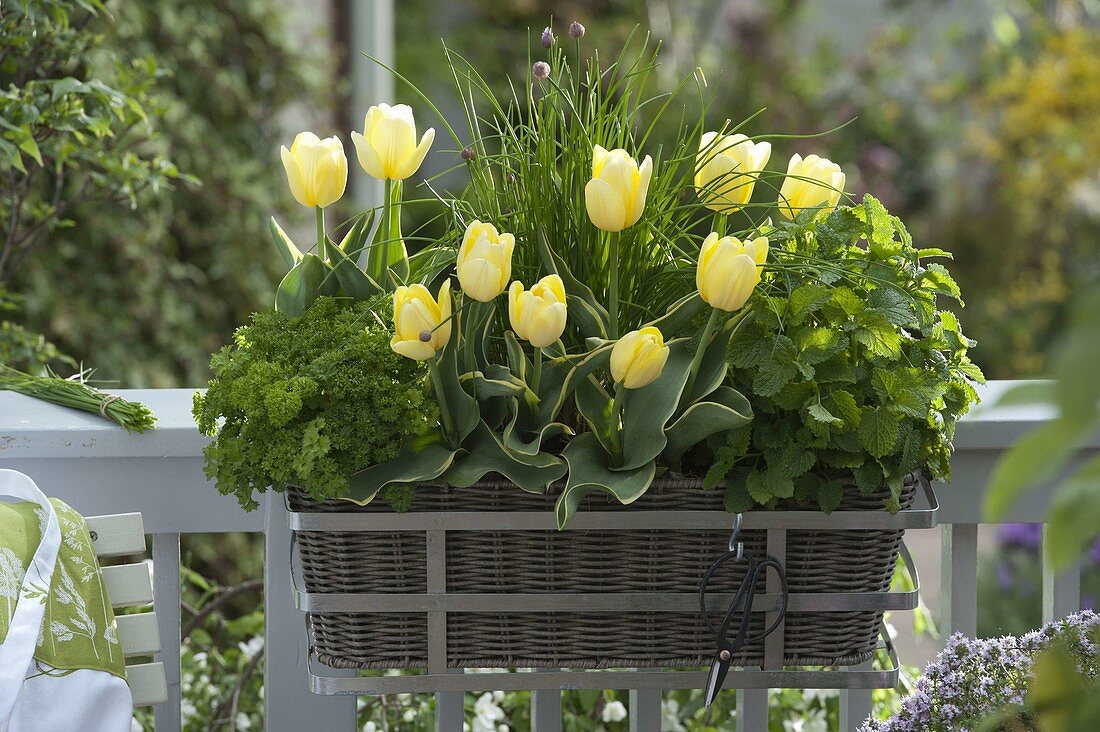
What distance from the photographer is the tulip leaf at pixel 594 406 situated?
0.79 m

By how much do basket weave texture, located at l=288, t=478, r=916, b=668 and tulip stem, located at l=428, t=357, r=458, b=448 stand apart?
0.04 m

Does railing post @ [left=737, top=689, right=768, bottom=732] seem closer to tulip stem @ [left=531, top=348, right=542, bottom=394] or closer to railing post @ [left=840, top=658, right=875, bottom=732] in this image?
railing post @ [left=840, top=658, right=875, bottom=732]

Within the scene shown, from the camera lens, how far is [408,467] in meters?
0.80

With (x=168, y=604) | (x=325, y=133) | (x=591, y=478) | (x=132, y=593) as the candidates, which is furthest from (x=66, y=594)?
(x=325, y=133)

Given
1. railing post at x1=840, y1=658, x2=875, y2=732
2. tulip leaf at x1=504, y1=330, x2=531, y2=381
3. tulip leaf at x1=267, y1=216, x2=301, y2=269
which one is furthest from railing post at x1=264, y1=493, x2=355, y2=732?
railing post at x1=840, y1=658, x2=875, y2=732

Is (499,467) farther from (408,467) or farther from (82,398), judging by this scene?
(82,398)

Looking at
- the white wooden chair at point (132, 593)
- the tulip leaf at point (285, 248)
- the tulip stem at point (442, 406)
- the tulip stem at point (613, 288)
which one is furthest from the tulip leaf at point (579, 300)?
the white wooden chair at point (132, 593)

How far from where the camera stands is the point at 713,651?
2.84ft

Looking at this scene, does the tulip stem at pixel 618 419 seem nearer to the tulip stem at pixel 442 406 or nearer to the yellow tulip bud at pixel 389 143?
the tulip stem at pixel 442 406

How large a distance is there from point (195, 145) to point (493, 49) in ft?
8.12

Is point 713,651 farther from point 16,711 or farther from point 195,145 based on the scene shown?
point 195,145

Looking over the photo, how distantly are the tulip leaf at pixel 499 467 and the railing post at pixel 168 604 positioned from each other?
413mm

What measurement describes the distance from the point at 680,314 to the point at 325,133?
240cm

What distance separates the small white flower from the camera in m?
1.38
